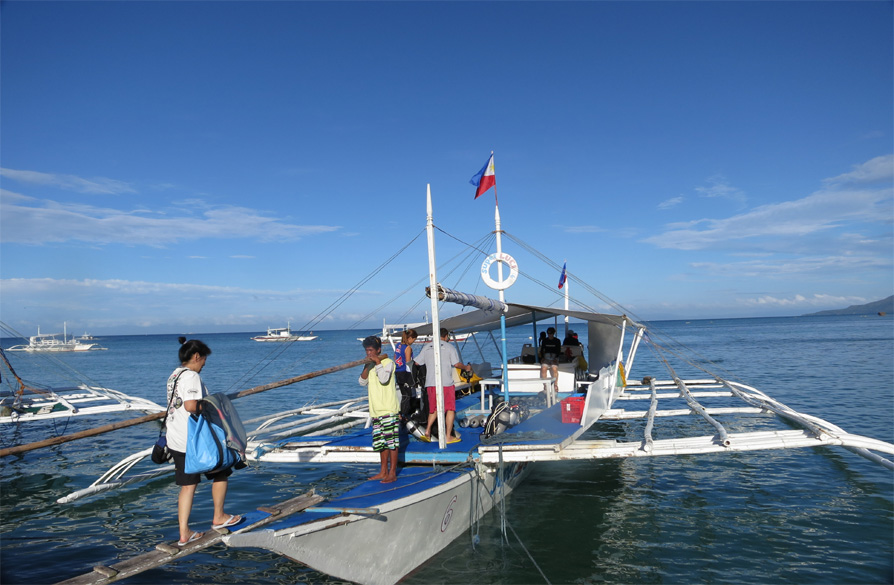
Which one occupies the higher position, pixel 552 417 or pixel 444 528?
pixel 552 417

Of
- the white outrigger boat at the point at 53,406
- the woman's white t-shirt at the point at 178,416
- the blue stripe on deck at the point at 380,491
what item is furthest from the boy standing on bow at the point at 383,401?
the white outrigger boat at the point at 53,406

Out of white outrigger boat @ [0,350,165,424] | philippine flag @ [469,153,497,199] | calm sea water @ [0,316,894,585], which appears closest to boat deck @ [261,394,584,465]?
calm sea water @ [0,316,894,585]

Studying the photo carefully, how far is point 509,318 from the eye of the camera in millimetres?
14836

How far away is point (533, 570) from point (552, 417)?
3456 millimetres

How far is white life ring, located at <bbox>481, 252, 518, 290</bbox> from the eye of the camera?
11.7 m

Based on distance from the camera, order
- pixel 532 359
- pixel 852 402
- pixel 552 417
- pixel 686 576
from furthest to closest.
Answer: pixel 852 402, pixel 532 359, pixel 552 417, pixel 686 576

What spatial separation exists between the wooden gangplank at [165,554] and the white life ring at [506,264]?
23.0ft

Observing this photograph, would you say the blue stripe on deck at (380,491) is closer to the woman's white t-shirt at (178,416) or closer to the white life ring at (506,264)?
the woman's white t-shirt at (178,416)

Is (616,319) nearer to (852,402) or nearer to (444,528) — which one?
(444,528)

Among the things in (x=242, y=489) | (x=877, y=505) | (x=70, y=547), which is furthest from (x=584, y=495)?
(x=70, y=547)

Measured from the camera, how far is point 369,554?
6.03 m

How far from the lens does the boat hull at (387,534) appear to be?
5.22m

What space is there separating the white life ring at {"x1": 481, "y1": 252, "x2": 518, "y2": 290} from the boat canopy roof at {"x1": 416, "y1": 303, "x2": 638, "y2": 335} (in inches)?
18.4

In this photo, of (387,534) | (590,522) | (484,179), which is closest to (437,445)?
(387,534)
